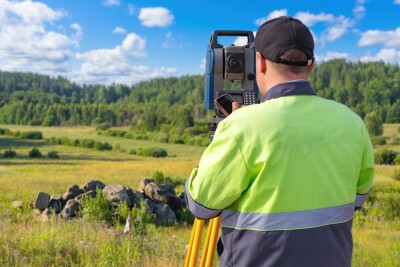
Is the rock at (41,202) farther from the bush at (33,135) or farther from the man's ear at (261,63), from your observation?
the bush at (33,135)

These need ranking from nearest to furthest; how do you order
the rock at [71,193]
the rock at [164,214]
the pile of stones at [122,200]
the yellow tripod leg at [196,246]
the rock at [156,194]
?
the yellow tripod leg at [196,246] < the pile of stones at [122,200] < the rock at [164,214] < the rock at [71,193] < the rock at [156,194]

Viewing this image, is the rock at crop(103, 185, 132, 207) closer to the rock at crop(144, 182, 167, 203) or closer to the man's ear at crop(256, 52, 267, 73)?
the rock at crop(144, 182, 167, 203)

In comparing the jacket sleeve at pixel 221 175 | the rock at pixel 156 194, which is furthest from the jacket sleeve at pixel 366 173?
the rock at pixel 156 194

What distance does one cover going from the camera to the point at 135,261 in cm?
518

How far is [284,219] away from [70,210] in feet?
26.7

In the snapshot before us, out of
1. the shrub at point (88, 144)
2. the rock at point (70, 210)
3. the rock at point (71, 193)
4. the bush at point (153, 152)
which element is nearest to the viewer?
the rock at point (70, 210)

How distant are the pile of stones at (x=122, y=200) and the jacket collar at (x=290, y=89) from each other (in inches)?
299

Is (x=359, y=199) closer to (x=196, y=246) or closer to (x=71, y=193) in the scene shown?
(x=196, y=246)

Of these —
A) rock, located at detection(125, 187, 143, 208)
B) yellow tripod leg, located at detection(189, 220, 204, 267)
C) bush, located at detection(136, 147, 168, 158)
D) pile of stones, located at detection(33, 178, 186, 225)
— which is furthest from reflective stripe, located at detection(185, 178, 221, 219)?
bush, located at detection(136, 147, 168, 158)

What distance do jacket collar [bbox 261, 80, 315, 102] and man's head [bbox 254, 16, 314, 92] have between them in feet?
0.18

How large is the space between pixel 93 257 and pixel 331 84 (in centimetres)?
15894

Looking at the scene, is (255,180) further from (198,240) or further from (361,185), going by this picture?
(198,240)

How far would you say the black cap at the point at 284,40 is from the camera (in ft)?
6.78

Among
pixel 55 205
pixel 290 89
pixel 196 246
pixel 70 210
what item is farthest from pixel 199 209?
pixel 55 205
